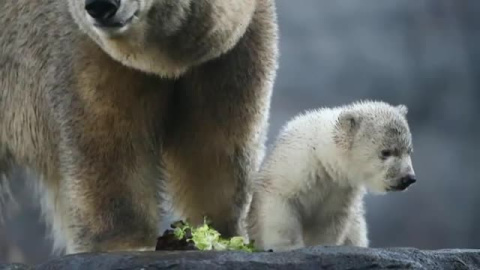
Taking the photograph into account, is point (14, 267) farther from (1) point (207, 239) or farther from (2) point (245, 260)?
(1) point (207, 239)

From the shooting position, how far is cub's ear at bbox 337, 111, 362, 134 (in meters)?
5.72

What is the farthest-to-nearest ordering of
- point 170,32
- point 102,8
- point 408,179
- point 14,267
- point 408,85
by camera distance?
point 408,85, point 408,179, point 170,32, point 102,8, point 14,267

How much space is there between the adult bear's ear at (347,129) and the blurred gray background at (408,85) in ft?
11.1

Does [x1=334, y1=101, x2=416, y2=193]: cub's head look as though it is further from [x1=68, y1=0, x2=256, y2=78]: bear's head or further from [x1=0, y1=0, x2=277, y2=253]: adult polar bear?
[x1=68, y1=0, x2=256, y2=78]: bear's head

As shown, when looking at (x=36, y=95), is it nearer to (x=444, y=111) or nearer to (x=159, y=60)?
(x=159, y=60)

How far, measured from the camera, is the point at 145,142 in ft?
17.4

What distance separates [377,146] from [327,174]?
246mm

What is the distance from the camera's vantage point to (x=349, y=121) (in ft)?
18.8

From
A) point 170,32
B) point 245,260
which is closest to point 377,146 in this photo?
point 170,32

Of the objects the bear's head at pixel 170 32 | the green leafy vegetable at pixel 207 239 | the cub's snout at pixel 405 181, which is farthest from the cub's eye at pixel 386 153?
the bear's head at pixel 170 32

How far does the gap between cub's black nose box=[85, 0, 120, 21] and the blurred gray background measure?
14.9 feet

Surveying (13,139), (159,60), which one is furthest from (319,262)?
(13,139)

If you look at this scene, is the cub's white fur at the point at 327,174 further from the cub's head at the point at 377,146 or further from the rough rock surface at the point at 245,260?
the rough rock surface at the point at 245,260

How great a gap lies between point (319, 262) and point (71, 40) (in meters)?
1.77
